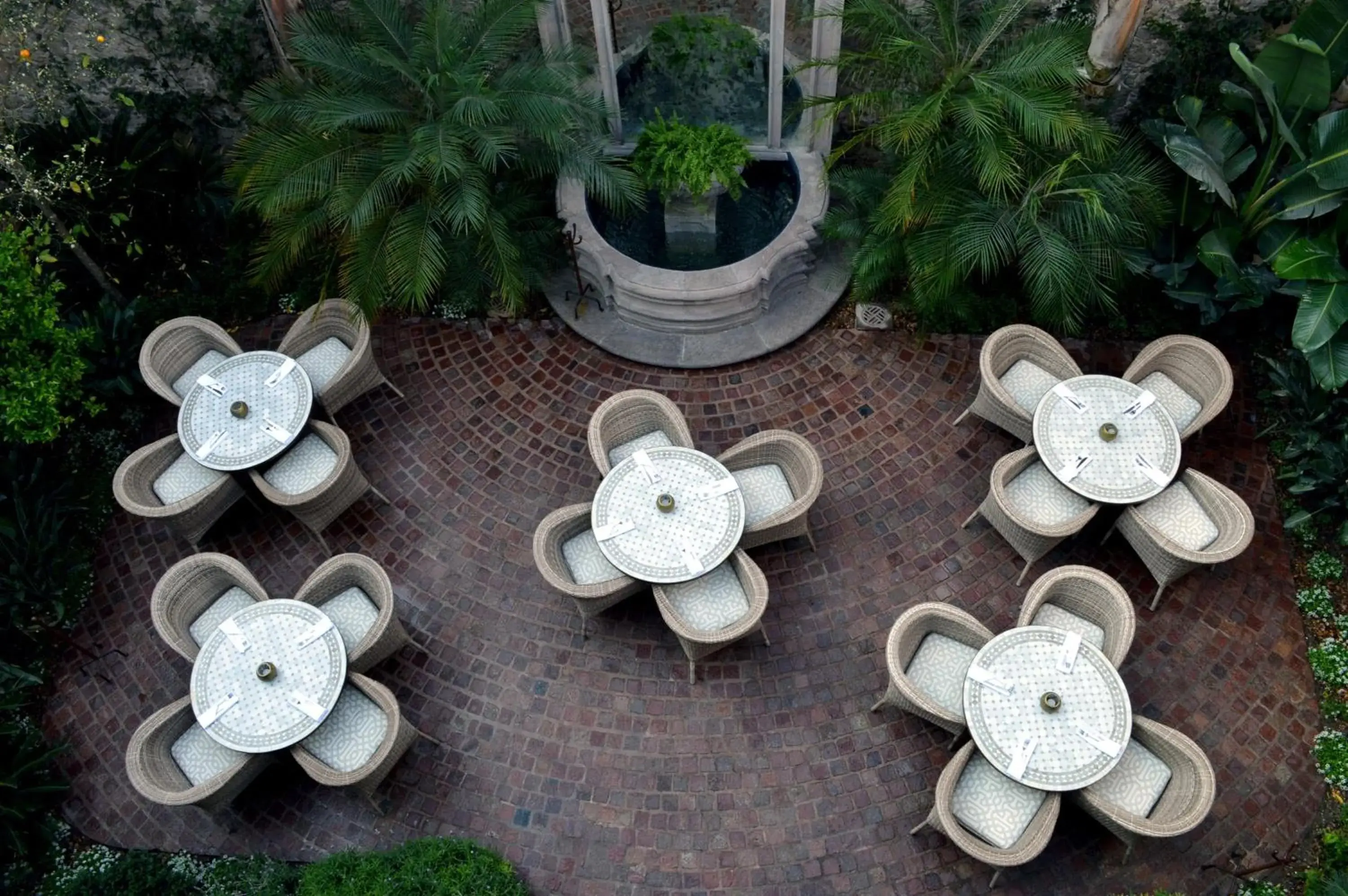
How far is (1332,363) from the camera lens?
9688 millimetres

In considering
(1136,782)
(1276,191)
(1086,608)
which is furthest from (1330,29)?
(1136,782)

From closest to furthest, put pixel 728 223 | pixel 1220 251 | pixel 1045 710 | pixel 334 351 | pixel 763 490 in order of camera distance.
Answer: pixel 1045 710 < pixel 763 490 < pixel 1220 251 < pixel 334 351 < pixel 728 223

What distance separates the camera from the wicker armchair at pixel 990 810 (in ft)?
27.4

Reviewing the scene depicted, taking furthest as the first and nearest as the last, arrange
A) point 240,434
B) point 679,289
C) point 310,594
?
point 679,289, point 240,434, point 310,594

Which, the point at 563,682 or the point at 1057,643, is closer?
the point at 1057,643

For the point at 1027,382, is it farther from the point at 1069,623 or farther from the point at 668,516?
the point at 668,516

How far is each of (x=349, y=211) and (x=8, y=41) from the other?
14.7 ft

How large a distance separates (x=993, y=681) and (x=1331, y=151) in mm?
5823

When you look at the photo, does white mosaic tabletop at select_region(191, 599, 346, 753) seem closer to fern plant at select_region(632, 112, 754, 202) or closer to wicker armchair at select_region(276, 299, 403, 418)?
wicker armchair at select_region(276, 299, 403, 418)

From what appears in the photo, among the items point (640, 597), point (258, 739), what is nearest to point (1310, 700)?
point (640, 597)

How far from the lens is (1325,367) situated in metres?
9.70

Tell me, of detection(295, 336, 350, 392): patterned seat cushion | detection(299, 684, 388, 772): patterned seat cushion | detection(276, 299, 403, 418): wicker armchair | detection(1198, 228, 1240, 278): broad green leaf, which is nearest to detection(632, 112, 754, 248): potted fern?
detection(276, 299, 403, 418): wicker armchair

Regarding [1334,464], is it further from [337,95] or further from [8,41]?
[8,41]

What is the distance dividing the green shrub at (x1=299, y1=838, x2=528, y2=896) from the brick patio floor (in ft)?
1.74
